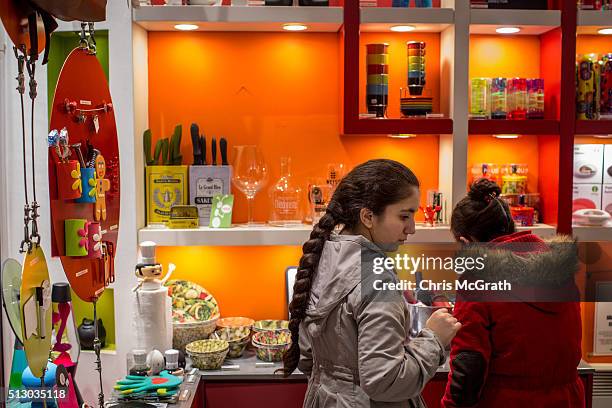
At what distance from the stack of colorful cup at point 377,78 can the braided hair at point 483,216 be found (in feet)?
3.16

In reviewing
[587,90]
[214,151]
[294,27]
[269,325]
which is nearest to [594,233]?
[587,90]

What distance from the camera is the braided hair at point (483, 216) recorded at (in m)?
2.20

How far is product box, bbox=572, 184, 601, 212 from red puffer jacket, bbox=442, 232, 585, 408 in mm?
1202

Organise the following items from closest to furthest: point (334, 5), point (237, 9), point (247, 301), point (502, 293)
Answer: point (502, 293)
point (237, 9)
point (334, 5)
point (247, 301)

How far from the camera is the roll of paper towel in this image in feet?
9.43

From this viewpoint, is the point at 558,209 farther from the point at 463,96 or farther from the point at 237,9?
the point at 237,9

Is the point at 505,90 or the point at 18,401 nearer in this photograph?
the point at 18,401

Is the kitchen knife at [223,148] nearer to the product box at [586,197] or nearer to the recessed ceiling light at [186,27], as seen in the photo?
the recessed ceiling light at [186,27]

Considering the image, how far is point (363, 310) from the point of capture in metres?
1.77

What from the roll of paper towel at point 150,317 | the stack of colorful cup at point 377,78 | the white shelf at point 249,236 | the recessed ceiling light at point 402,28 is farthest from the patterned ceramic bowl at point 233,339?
the recessed ceiling light at point 402,28

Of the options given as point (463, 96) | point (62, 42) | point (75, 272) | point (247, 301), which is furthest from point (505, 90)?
point (75, 272)

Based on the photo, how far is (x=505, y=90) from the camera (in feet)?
10.3

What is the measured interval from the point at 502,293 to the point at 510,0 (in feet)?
5.20

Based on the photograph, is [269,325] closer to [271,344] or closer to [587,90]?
[271,344]
